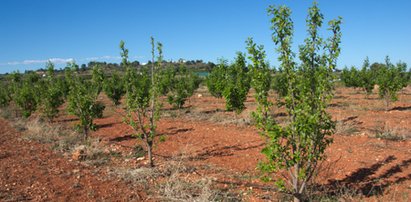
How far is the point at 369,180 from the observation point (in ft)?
23.0

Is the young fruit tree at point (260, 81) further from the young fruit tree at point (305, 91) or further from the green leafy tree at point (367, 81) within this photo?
the green leafy tree at point (367, 81)

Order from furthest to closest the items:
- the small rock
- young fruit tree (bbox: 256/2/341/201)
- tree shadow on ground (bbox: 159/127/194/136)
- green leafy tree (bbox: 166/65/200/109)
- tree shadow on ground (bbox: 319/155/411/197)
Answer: green leafy tree (bbox: 166/65/200/109), tree shadow on ground (bbox: 159/127/194/136), the small rock, tree shadow on ground (bbox: 319/155/411/197), young fruit tree (bbox: 256/2/341/201)

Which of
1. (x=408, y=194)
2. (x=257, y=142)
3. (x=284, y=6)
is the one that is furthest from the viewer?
(x=257, y=142)

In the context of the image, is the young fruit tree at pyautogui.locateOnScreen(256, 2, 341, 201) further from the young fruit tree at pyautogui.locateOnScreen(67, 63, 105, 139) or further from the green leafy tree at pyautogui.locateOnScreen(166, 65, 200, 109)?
the green leafy tree at pyautogui.locateOnScreen(166, 65, 200, 109)

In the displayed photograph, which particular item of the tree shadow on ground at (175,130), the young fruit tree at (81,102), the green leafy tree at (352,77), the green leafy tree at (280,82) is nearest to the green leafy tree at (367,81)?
the green leafy tree at (352,77)

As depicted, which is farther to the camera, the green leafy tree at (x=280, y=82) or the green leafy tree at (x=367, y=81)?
the green leafy tree at (x=367, y=81)

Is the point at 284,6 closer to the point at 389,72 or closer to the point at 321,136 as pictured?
the point at 321,136

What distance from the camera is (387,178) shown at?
7.05 m

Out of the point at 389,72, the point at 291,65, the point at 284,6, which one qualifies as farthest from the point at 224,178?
the point at 389,72

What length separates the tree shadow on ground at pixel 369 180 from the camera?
6.50 metres

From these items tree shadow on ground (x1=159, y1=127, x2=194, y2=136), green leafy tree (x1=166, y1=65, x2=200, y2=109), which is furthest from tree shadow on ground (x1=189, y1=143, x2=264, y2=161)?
green leafy tree (x1=166, y1=65, x2=200, y2=109)

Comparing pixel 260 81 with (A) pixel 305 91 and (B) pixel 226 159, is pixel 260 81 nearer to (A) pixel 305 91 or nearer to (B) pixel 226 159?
(A) pixel 305 91

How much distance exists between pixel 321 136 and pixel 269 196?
2.01 m

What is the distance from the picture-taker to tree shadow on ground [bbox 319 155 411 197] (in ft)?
21.3
